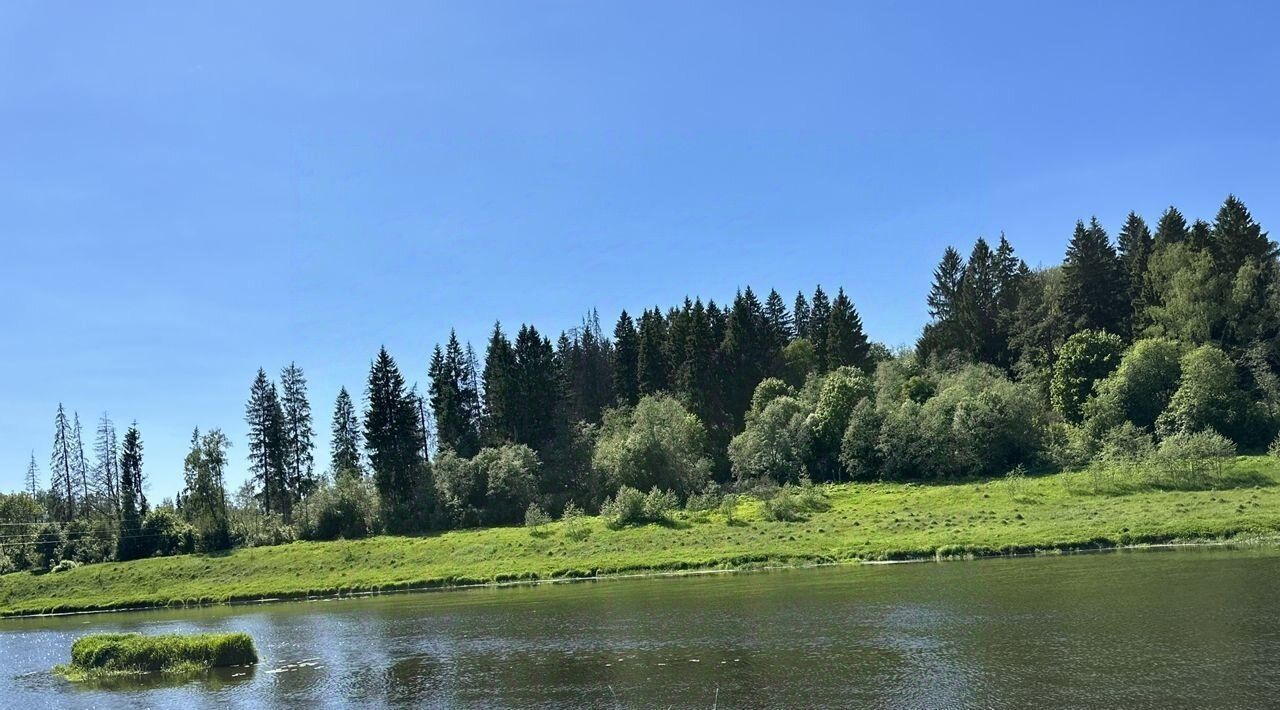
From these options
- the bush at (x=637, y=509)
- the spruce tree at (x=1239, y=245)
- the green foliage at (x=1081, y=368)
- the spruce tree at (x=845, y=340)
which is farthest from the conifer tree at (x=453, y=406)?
the spruce tree at (x=1239, y=245)

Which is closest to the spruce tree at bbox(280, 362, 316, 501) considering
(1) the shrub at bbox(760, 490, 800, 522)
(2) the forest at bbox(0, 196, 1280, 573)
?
(2) the forest at bbox(0, 196, 1280, 573)

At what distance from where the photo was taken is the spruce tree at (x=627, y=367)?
13225 cm

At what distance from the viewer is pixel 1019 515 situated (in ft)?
225

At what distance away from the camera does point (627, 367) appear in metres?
133

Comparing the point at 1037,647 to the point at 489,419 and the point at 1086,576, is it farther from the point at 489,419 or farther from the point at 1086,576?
the point at 489,419

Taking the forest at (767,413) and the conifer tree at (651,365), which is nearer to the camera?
the forest at (767,413)

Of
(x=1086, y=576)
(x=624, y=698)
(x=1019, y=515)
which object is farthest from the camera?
(x=1019, y=515)

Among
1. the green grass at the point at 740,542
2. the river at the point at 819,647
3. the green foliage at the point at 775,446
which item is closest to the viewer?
the river at the point at 819,647

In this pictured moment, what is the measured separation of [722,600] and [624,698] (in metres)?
22.0

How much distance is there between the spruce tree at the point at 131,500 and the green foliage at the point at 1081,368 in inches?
4362

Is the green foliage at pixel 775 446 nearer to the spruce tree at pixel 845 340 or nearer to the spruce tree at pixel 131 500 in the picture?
the spruce tree at pixel 845 340

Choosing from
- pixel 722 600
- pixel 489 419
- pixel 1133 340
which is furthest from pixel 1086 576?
pixel 489 419

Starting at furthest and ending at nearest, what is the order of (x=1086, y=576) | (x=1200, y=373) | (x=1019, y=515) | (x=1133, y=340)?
(x=1133, y=340)
(x=1200, y=373)
(x=1019, y=515)
(x=1086, y=576)

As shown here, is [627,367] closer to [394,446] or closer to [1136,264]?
[394,446]
